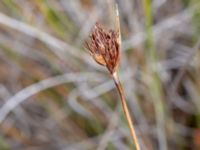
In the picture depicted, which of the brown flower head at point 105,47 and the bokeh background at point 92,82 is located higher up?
the bokeh background at point 92,82

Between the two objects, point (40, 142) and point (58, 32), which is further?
point (40, 142)

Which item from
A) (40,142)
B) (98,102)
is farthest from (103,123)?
(40,142)

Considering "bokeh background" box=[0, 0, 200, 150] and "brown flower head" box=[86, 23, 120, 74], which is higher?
"bokeh background" box=[0, 0, 200, 150]

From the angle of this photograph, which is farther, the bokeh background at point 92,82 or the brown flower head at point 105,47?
the bokeh background at point 92,82

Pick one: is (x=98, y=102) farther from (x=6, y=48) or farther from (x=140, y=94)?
(x=6, y=48)

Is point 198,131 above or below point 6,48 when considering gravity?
below
